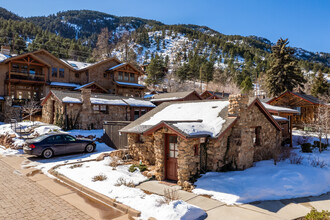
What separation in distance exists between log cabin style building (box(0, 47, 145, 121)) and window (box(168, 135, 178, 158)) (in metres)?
28.7

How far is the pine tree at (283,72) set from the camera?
38.0 metres

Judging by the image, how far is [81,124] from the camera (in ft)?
79.1

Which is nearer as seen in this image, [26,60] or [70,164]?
[70,164]

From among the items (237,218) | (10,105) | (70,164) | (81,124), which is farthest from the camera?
(10,105)

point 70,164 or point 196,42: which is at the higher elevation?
point 196,42

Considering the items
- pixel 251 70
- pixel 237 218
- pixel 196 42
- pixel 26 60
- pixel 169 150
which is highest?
pixel 196 42

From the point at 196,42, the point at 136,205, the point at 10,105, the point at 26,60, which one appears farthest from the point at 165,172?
the point at 196,42

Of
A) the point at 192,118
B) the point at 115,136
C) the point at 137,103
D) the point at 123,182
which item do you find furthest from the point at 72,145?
the point at 137,103

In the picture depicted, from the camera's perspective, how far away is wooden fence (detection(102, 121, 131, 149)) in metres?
17.5

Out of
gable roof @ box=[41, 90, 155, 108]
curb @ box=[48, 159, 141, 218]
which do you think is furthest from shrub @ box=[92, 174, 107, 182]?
gable roof @ box=[41, 90, 155, 108]

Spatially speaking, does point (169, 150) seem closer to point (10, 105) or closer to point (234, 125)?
point (234, 125)

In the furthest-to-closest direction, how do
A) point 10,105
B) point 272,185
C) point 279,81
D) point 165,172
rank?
1. point 279,81
2. point 10,105
3. point 165,172
4. point 272,185

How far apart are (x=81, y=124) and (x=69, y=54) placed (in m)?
55.0

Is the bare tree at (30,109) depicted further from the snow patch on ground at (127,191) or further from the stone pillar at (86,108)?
the snow patch on ground at (127,191)
